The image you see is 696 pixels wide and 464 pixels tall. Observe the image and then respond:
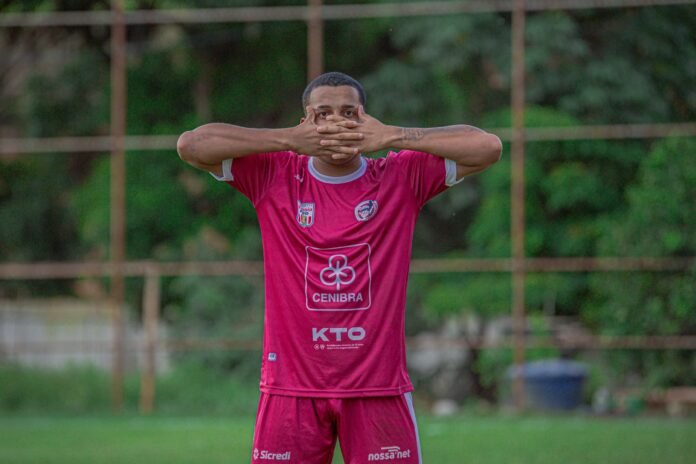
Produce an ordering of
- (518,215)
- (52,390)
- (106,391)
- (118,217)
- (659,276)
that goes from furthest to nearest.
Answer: (52,390)
(106,391)
(118,217)
(518,215)
(659,276)

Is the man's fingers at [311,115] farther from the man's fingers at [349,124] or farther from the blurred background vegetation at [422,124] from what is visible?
the blurred background vegetation at [422,124]

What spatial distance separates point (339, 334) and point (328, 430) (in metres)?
0.37

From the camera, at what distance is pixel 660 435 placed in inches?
472

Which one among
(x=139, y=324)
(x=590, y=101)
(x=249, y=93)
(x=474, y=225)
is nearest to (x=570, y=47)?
(x=590, y=101)

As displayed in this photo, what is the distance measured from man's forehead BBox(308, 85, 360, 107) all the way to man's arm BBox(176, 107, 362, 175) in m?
0.06

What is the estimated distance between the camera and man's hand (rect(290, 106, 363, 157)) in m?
4.63

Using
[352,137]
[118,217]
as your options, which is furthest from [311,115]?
[118,217]

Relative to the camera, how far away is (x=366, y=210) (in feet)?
15.6

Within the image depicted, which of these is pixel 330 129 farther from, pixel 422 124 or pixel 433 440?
pixel 422 124

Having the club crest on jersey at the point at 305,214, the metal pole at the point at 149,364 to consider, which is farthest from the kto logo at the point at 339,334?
the metal pole at the point at 149,364

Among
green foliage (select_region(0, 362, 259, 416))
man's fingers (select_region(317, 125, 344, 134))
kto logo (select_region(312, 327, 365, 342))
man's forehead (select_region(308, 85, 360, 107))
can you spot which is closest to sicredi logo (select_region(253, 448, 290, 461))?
kto logo (select_region(312, 327, 365, 342))

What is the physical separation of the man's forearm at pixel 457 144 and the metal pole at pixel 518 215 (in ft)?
33.5

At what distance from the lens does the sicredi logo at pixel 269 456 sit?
461 centimetres

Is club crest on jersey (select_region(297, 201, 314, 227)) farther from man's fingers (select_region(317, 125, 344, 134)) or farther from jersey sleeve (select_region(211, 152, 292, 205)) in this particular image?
man's fingers (select_region(317, 125, 344, 134))
